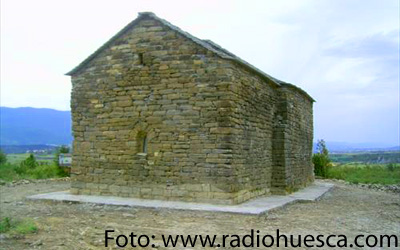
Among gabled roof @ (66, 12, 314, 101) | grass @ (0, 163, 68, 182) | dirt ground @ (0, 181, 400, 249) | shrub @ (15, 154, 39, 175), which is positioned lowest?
dirt ground @ (0, 181, 400, 249)

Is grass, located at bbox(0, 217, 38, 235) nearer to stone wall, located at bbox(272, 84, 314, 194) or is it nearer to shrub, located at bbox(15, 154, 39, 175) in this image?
stone wall, located at bbox(272, 84, 314, 194)

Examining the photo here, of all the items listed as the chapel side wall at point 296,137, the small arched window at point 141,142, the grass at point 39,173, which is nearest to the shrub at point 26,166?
the grass at point 39,173

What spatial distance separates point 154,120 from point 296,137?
18.3 feet

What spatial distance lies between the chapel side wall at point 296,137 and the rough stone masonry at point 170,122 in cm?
45

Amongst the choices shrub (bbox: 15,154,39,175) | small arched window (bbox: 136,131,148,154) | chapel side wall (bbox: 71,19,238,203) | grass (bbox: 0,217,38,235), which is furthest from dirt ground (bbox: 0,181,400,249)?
shrub (bbox: 15,154,39,175)

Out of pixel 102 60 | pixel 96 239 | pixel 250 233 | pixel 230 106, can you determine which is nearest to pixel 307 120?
pixel 230 106

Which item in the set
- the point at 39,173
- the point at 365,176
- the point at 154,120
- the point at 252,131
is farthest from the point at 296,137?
the point at 365,176

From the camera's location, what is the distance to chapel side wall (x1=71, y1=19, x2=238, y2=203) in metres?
10.1

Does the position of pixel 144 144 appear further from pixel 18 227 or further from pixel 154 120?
pixel 18 227

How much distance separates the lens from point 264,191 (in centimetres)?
1201

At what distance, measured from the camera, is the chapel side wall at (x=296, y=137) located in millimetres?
12961

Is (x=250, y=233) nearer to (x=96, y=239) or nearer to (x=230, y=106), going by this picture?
(x=96, y=239)

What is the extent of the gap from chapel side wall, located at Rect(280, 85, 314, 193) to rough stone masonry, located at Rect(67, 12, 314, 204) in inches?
17.6

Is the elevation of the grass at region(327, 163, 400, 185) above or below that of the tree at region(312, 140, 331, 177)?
below
